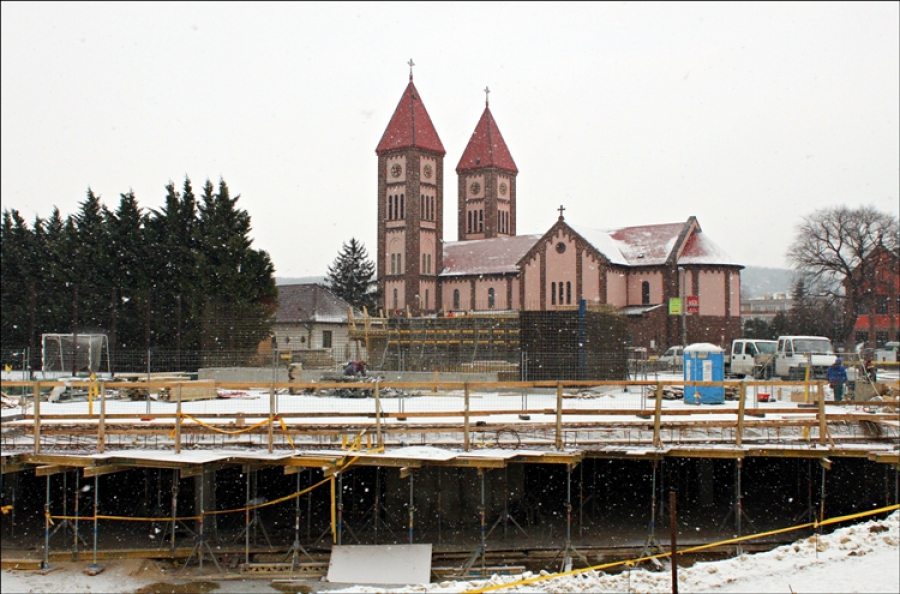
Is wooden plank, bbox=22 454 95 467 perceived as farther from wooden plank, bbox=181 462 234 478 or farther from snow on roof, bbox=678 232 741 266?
snow on roof, bbox=678 232 741 266

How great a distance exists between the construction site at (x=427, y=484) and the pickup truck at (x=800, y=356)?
14.5 m

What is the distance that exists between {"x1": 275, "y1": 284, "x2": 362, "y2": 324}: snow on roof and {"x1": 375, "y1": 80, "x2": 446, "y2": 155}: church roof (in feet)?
61.0

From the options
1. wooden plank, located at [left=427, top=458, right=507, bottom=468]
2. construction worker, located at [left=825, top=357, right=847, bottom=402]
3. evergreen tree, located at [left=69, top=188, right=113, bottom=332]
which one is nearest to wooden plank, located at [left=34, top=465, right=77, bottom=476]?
wooden plank, located at [left=427, top=458, right=507, bottom=468]

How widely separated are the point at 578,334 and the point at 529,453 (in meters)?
17.8

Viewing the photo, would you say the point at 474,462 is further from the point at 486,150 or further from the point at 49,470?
the point at 486,150

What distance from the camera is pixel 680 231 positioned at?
6550cm

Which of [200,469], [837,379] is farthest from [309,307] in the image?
[200,469]

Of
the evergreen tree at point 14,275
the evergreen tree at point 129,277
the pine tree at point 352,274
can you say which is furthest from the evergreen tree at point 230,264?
the pine tree at point 352,274

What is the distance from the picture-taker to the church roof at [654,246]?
210 ft

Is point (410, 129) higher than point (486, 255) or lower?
higher

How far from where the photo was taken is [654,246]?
217ft

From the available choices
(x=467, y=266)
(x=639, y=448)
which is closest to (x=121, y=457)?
(x=639, y=448)

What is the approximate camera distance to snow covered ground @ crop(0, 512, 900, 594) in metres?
11.5

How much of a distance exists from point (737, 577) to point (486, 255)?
65.0m
